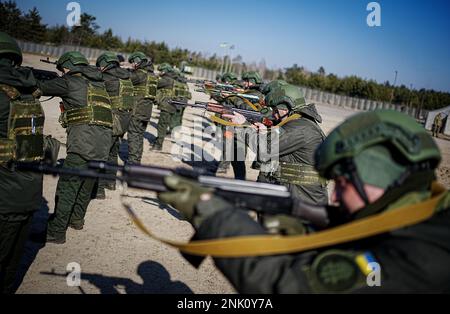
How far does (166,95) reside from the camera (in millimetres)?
12336

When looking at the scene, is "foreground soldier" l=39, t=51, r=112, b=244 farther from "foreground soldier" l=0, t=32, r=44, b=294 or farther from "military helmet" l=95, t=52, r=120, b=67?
"military helmet" l=95, t=52, r=120, b=67

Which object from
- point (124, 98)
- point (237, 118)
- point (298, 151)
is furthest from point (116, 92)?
point (298, 151)

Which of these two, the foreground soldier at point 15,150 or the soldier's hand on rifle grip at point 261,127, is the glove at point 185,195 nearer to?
the foreground soldier at point 15,150

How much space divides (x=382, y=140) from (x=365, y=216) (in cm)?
36

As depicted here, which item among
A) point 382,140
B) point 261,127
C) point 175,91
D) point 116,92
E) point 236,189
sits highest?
point 175,91

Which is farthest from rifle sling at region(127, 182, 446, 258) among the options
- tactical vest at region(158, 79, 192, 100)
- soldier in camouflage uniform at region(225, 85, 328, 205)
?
tactical vest at region(158, 79, 192, 100)

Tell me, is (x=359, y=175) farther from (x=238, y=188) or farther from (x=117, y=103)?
(x=117, y=103)

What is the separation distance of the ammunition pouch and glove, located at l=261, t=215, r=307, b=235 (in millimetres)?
2713

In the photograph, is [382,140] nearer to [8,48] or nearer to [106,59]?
[8,48]

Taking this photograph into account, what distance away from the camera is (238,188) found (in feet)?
6.14

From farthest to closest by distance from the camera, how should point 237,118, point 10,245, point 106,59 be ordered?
point 106,59 < point 237,118 < point 10,245

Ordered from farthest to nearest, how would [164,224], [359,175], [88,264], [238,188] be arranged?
[164,224], [88,264], [238,188], [359,175]

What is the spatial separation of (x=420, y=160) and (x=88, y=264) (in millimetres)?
4084

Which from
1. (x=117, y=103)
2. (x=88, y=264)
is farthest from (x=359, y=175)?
(x=117, y=103)
